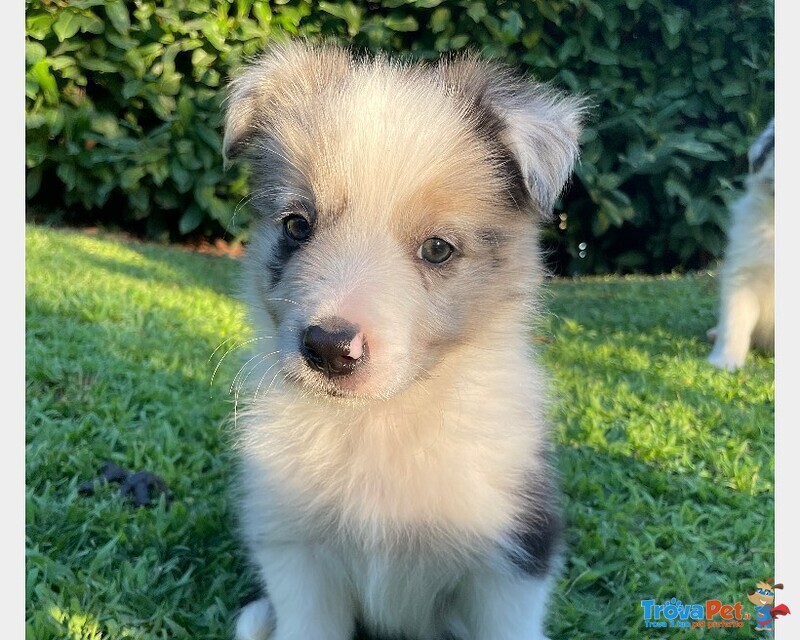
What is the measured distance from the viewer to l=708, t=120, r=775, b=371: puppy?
4523 mm

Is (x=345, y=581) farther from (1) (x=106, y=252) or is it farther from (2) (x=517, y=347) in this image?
(1) (x=106, y=252)

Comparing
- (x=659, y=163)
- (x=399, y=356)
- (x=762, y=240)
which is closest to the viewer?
(x=399, y=356)

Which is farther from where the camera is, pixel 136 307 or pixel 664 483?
pixel 136 307

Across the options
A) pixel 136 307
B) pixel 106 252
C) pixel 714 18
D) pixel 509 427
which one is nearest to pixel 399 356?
pixel 509 427

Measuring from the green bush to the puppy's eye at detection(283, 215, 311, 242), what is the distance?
6.97 feet

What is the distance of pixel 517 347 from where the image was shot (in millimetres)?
2039

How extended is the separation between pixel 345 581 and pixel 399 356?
0.73m

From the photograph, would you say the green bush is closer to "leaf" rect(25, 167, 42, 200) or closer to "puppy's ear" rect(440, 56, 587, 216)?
"leaf" rect(25, 167, 42, 200)

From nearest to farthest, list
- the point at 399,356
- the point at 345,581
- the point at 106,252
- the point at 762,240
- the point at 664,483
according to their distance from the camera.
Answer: the point at 399,356 < the point at 345,581 < the point at 664,483 < the point at 762,240 < the point at 106,252

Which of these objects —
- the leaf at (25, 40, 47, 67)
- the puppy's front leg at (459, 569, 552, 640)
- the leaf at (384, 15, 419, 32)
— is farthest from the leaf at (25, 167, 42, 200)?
the puppy's front leg at (459, 569, 552, 640)

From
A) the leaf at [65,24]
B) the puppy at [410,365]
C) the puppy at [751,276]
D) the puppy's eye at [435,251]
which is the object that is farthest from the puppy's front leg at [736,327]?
the leaf at [65,24]

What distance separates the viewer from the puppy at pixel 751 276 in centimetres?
452

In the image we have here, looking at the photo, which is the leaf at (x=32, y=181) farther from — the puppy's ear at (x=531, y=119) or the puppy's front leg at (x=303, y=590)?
the puppy's front leg at (x=303, y=590)

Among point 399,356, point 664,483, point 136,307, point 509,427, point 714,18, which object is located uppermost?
point 714,18
